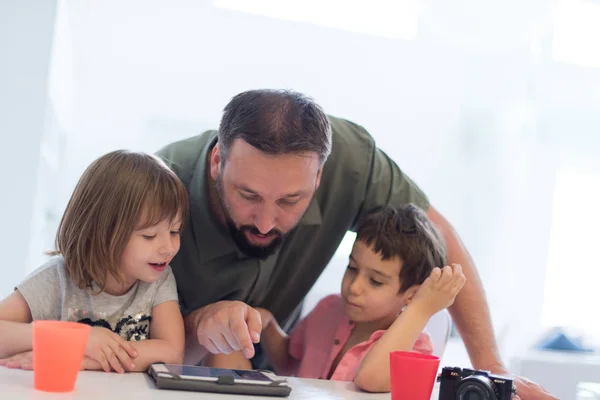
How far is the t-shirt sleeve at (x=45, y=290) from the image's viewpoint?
45.4 inches

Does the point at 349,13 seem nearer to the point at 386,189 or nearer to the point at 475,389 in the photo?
the point at 386,189

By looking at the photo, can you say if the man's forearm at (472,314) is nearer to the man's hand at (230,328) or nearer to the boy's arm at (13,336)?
the man's hand at (230,328)

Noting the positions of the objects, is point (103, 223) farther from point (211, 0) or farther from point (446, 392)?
point (211, 0)

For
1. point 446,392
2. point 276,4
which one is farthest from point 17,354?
point 276,4

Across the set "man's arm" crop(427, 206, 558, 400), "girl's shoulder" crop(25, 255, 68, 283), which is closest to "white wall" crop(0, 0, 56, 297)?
Result: "girl's shoulder" crop(25, 255, 68, 283)

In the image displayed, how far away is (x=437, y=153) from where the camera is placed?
3305 mm

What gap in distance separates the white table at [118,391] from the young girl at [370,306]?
0.59 ft

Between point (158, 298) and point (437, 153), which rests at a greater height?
point (437, 153)

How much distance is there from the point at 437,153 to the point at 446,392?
7.81 ft

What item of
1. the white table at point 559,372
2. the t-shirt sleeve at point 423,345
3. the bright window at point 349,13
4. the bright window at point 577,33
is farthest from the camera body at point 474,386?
the bright window at point 577,33

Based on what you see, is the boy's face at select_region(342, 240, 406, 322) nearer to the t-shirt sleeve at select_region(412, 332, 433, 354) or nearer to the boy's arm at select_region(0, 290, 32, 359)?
the t-shirt sleeve at select_region(412, 332, 433, 354)

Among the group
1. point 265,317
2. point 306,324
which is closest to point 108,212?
point 265,317

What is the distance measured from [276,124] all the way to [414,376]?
53cm

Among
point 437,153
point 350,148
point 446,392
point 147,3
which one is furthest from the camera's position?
point 437,153
